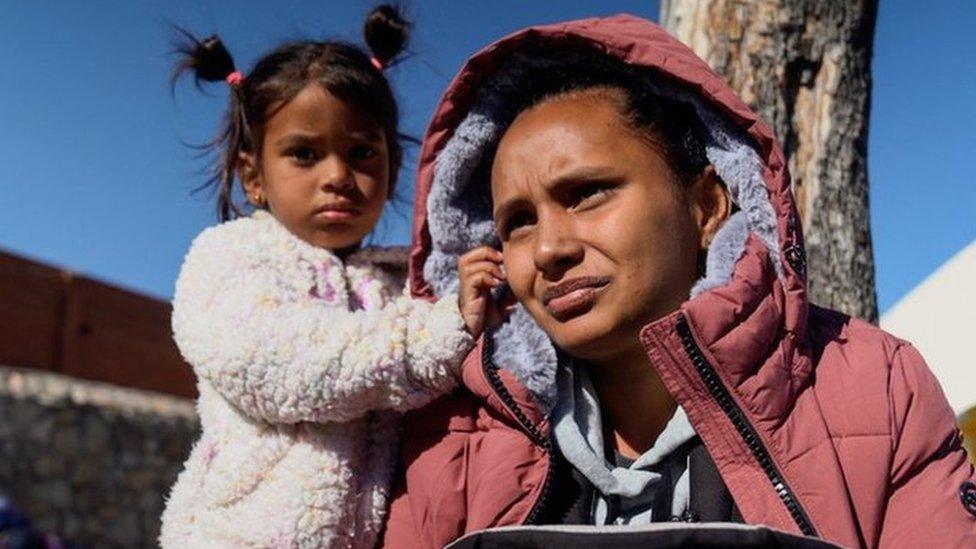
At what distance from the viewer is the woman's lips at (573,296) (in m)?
1.93

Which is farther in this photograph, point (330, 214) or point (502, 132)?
point (330, 214)

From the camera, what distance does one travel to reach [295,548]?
209 centimetres

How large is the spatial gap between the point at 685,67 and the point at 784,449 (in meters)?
0.65

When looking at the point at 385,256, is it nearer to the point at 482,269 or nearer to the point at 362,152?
the point at 362,152

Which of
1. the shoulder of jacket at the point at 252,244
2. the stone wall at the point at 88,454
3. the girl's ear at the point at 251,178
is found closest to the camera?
the shoulder of jacket at the point at 252,244

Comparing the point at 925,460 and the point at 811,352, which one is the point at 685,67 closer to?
the point at 811,352

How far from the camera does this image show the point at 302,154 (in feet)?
8.22

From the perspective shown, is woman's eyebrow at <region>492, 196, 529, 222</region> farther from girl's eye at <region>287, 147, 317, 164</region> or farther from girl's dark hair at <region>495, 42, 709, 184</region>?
girl's eye at <region>287, 147, 317, 164</region>

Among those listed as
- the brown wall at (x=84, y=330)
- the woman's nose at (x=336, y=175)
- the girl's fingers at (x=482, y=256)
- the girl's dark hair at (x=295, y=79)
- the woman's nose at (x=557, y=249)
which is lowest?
the woman's nose at (x=557, y=249)

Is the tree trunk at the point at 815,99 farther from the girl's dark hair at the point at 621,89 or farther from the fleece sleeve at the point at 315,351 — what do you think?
the fleece sleeve at the point at 315,351

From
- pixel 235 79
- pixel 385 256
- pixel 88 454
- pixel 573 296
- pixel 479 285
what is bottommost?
pixel 573 296

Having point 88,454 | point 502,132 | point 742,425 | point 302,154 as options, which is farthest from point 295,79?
point 88,454

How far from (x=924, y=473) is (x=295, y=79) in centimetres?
146

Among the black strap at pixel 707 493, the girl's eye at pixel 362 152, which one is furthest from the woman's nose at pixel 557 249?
the girl's eye at pixel 362 152
